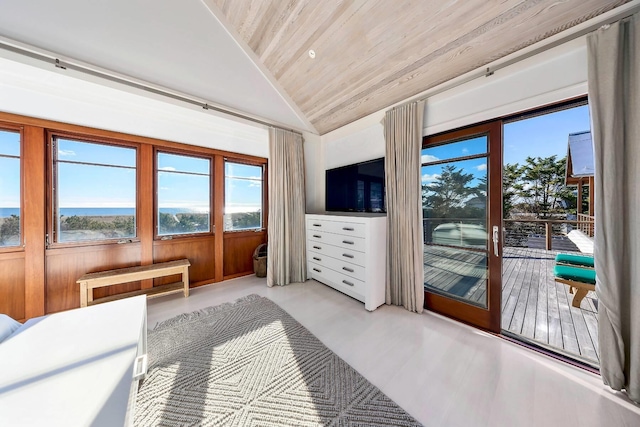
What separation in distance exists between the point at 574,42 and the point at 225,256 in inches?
168

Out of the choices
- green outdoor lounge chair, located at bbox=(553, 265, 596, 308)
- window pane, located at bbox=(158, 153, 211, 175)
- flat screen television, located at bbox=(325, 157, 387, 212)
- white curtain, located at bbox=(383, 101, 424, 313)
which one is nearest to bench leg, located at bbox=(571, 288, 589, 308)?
green outdoor lounge chair, located at bbox=(553, 265, 596, 308)

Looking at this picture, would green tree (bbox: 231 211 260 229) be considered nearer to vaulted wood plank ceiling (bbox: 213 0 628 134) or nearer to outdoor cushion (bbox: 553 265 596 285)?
vaulted wood plank ceiling (bbox: 213 0 628 134)

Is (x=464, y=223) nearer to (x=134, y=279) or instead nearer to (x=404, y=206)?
(x=404, y=206)

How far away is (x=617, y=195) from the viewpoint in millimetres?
1290

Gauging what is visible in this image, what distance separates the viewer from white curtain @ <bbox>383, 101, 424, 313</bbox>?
2.22 m

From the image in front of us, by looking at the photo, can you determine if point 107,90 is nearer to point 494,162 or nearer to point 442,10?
point 442,10

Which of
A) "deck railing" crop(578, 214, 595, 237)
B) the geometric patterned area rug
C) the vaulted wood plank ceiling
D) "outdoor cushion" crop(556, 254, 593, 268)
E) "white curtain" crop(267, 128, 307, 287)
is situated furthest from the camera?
"deck railing" crop(578, 214, 595, 237)

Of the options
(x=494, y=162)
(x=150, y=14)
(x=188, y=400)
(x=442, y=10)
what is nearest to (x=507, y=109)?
(x=494, y=162)

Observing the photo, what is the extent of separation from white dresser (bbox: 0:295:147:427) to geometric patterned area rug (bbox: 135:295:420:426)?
47cm

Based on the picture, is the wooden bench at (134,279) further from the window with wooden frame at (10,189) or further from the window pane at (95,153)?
the window pane at (95,153)

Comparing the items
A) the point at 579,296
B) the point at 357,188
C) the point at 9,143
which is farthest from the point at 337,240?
the point at 9,143

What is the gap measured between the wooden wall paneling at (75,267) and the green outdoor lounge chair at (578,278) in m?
4.92

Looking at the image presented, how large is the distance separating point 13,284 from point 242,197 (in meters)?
2.44

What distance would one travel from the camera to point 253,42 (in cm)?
210
